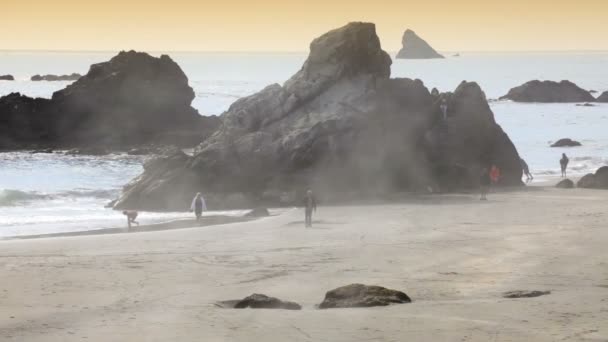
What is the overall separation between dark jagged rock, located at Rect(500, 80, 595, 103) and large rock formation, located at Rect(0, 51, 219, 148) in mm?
59703

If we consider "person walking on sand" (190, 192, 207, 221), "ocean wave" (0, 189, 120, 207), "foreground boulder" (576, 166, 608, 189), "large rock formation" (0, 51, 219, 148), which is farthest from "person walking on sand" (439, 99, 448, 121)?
"large rock formation" (0, 51, 219, 148)

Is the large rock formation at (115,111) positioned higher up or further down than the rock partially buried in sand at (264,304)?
higher up

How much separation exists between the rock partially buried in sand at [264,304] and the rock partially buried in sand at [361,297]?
0.51 metres

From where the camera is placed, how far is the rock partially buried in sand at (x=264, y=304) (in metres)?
Answer: 18.2

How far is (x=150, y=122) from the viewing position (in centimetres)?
6931

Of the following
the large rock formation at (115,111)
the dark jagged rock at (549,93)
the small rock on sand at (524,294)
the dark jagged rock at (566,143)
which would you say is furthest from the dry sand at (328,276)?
the dark jagged rock at (549,93)

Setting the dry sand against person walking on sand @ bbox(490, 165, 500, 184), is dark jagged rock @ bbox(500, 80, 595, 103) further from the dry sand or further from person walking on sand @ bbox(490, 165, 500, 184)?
the dry sand

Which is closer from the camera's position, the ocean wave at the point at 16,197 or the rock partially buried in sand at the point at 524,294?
the rock partially buried in sand at the point at 524,294

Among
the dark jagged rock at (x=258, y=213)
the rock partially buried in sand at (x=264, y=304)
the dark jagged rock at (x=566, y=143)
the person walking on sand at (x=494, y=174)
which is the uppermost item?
the dark jagged rock at (x=566, y=143)

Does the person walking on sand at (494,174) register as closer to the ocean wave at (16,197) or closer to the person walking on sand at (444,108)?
the person walking on sand at (444,108)

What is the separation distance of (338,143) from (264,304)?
2149 cm

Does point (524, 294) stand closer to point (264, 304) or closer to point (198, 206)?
point (264, 304)

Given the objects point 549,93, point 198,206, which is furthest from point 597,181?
point 549,93

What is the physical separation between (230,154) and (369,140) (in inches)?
196
